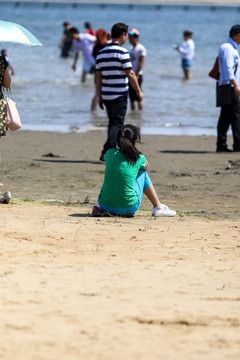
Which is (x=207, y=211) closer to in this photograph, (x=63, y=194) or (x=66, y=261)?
(x=63, y=194)

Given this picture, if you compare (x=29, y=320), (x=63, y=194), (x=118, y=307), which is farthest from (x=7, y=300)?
(x=63, y=194)

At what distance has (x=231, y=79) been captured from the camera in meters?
11.0

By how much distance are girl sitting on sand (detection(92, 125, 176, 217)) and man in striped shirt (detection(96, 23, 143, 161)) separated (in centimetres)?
271

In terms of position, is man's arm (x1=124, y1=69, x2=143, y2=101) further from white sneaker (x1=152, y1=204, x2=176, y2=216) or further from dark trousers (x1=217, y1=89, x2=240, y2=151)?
white sneaker (x1=152, y1=204, x2=176, y2=216)

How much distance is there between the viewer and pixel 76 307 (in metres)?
4.67

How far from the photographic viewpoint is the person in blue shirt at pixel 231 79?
11031mm

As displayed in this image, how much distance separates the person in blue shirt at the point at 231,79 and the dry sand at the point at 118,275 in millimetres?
2063

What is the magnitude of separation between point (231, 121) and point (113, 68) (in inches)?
96.4

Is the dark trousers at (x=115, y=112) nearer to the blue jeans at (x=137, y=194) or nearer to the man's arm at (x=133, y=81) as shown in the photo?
the man's arm at (x=133, y=81)

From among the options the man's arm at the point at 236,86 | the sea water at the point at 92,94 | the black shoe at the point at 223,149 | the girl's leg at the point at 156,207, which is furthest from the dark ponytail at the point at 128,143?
the black shoe at the point at 223,149

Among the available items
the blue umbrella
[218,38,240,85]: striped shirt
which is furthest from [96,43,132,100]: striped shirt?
the blue umbrella

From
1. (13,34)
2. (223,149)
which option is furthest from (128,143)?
(223,149)

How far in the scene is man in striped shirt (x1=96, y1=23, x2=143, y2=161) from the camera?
32.3ft

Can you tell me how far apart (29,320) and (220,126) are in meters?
7.73
